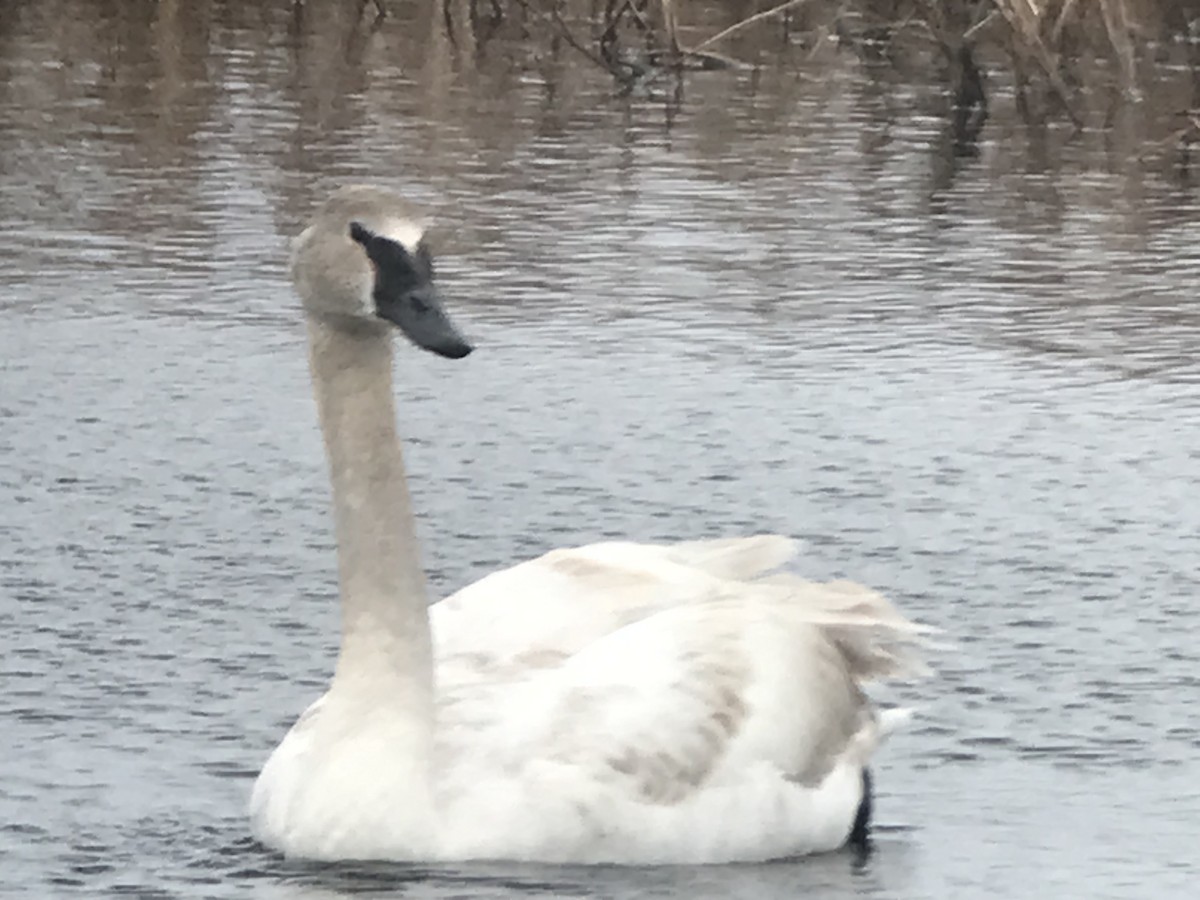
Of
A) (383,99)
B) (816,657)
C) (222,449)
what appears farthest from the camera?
(383,99)

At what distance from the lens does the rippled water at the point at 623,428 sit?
675cm

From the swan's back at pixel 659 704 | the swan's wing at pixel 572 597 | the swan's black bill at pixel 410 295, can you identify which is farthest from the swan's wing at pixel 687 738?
the swan's black bill at pixel 410 295

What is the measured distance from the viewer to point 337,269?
6309mm

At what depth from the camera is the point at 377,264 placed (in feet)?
20.6

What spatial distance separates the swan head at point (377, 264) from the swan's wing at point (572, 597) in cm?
65

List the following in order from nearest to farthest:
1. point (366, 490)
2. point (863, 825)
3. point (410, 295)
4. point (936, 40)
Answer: point (410, 295)
point (366, 490)
point (863, 825)
point (936, 40)

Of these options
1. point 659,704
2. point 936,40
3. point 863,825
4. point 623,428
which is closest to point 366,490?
point 659,704

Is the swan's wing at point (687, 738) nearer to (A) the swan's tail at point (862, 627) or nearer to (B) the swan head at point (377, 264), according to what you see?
(A) the swan's tail at point (862, 627)

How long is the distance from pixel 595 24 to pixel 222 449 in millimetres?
14314

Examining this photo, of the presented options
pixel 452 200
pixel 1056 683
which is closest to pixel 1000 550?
pixel 1056 683

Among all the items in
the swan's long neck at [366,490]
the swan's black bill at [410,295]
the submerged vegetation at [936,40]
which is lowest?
the submerged vegetation at [936,40]

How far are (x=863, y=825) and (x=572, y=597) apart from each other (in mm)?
757

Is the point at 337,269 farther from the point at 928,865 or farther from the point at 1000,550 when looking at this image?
the point at 1000,550

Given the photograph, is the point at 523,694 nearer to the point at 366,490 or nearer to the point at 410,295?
the point at 366,490
